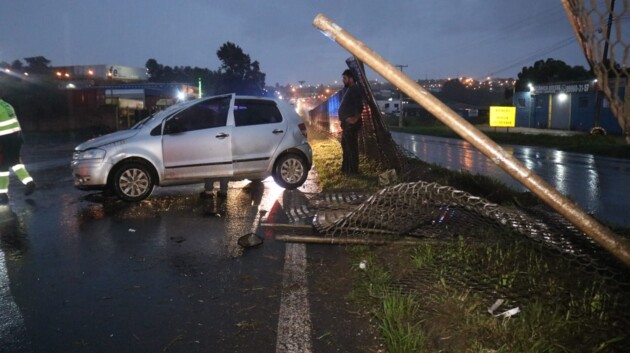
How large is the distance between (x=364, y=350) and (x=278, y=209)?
4489mm

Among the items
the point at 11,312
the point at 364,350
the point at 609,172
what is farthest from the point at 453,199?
the point at 609,172

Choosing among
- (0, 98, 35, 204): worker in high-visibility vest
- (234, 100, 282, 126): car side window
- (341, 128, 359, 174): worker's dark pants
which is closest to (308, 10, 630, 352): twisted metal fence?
(234, 100, 282, 126): car side window

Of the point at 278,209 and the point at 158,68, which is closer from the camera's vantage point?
the point at 278,209

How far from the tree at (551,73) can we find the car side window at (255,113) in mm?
50509

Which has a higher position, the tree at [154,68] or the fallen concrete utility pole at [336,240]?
the tree at [154,68]

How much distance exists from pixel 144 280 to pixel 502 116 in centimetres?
3520

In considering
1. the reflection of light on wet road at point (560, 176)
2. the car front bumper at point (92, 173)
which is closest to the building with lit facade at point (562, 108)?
the reflection of light on wet road at point (560, 176)

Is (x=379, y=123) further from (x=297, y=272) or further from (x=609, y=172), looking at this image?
(x=609, y=172)

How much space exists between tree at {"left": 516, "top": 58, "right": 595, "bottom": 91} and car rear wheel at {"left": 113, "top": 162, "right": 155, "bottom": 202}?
52602 millimetres

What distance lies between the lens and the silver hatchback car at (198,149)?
807 centimetres

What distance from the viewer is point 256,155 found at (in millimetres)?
8875

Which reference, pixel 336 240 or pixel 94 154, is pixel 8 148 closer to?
pixel 94 154

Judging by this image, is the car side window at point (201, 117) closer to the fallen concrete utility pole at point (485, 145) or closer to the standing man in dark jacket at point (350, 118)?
the standing man in dark jacket at point (350, 118)

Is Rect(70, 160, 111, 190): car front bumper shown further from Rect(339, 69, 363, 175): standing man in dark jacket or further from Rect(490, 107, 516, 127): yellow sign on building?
Rect(490, 107, 516, 127): yellow sign on building
